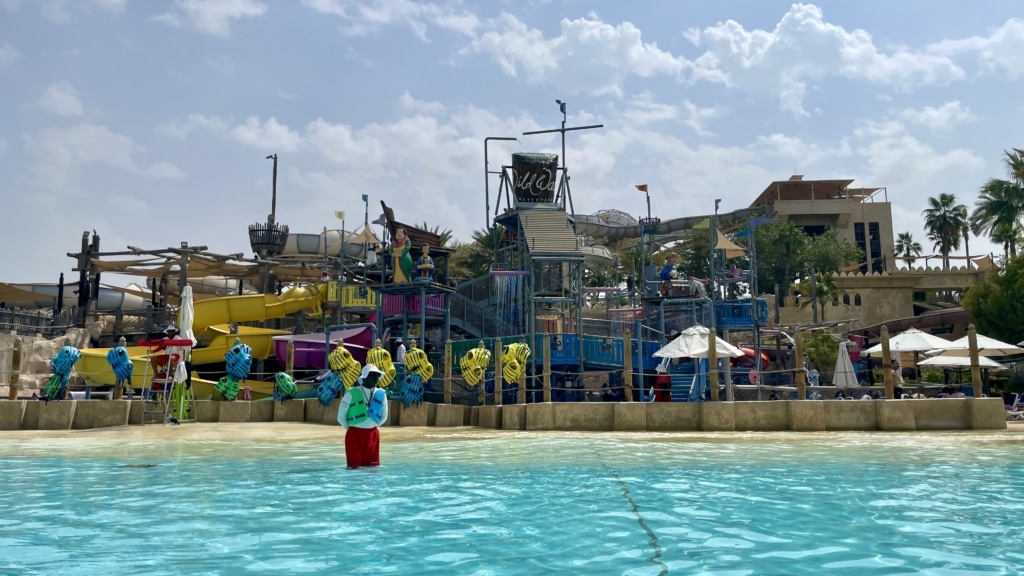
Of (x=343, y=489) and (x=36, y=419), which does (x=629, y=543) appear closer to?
(x=343, y=489)

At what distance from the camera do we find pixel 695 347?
1956cm

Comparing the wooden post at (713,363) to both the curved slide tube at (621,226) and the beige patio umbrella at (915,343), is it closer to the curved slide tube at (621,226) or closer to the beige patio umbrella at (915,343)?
the beige patio umbrella at (915,343)

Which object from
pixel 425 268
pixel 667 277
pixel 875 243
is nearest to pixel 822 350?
pixel 667 277

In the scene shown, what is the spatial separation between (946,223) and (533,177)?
1987 inches

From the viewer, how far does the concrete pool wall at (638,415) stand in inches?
689

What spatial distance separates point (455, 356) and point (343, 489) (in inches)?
577

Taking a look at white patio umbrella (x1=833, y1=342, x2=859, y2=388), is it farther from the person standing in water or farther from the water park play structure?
the person standing in water

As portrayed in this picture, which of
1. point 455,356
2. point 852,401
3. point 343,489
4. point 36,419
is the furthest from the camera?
point 455,356

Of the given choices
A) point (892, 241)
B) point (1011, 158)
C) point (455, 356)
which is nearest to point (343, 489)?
point (455, 356)

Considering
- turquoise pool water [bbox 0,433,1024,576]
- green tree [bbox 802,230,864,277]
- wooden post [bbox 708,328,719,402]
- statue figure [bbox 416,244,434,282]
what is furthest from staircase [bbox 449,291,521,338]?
green tree [bbox 802,230,864,277]

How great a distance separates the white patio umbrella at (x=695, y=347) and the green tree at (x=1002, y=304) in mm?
18318

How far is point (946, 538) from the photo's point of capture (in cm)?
625

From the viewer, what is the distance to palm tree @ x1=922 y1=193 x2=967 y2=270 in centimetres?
6506

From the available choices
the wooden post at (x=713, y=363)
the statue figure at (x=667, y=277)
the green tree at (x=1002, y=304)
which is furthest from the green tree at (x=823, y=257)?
the wooden post at (x=713, y=363)
